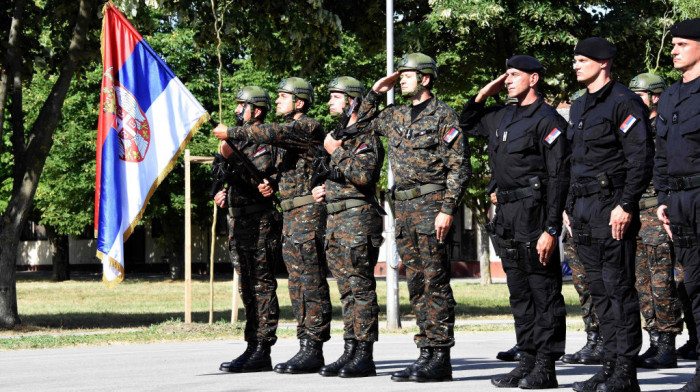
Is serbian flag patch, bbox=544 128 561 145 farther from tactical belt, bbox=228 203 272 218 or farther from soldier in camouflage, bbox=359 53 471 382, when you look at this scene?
tactical belt, bbox=228 203 272 218

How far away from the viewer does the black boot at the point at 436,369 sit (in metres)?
8.06

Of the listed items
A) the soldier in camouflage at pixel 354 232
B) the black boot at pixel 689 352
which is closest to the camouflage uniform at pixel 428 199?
the soldier in camouflage at pixel 354 232

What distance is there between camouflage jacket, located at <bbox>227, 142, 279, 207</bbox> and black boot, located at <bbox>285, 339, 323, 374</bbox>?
→ 137cm

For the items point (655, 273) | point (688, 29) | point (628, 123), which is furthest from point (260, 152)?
point (655, 273)

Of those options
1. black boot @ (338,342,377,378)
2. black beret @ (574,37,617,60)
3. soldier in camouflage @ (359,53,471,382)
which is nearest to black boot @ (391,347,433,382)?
soldier in camouflage @ (359,53,471,382)

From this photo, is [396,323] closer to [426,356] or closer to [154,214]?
[426,356]

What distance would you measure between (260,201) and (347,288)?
1.25 metres

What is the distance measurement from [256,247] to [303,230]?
536 millimetres

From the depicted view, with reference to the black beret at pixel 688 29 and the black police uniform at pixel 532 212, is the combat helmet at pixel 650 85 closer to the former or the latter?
the black police uniform at pixel 532 212

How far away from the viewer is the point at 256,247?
9211 millimetres

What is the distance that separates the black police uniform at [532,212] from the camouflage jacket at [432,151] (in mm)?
328

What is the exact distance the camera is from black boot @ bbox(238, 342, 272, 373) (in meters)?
9.18

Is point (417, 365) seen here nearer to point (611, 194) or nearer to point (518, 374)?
point (518, 374)

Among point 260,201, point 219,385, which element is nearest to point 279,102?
point 260,201
